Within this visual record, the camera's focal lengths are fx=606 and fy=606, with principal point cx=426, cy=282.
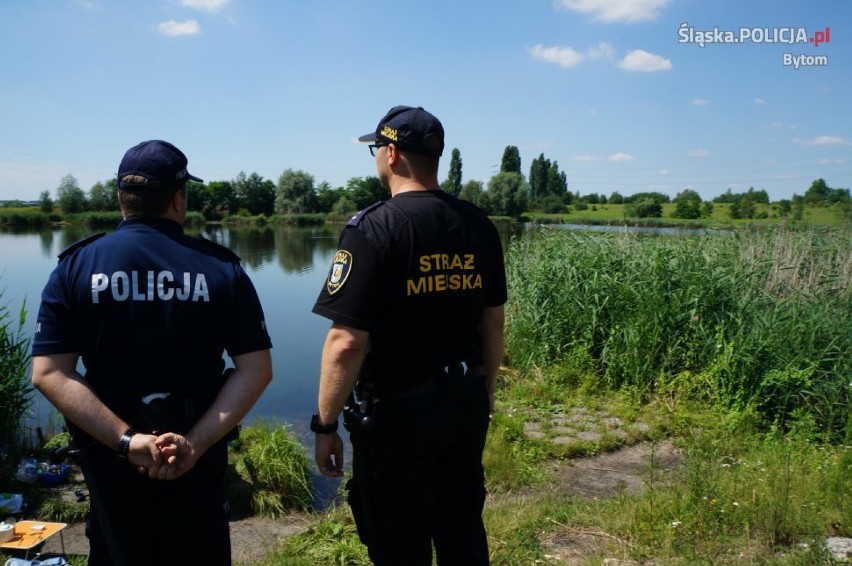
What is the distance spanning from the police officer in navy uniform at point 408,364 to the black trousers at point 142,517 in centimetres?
53

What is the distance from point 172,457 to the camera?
2.01 m

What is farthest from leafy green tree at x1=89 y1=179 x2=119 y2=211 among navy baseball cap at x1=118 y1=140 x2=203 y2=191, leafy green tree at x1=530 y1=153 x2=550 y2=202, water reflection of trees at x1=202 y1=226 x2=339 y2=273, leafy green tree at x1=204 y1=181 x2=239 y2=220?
navy baseball cap at x1=118 y1=140 x2=203 y2=191

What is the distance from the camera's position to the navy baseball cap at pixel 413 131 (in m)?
2.42

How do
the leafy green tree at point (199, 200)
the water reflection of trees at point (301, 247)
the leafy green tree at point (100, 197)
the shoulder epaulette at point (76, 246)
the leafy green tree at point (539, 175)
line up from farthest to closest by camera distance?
1. the leafy green tree at point (539, 175)
2. the leafy green tree at point (199, 200)
3. the leafy green tree at point (100, 197)
4. the water reflection of trees at point (301, 247)
5. the shoulder epaulette at point (76, 246)

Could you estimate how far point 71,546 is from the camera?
4.43 m

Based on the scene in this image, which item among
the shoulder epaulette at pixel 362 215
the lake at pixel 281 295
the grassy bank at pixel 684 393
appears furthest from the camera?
the lake at pixel 281 295

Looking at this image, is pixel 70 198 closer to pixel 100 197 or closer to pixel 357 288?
pixel 100 197

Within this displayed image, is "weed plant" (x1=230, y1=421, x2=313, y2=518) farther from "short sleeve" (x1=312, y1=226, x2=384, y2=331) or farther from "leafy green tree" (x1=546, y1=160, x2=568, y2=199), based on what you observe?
"leafy green tree" (x1=546, y1=160, x2=568, y2=199)

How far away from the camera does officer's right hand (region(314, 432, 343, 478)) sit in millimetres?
2430

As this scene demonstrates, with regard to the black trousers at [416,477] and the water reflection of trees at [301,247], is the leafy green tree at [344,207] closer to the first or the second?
the water reflection of trees at [301,247]

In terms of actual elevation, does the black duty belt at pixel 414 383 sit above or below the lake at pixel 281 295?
above

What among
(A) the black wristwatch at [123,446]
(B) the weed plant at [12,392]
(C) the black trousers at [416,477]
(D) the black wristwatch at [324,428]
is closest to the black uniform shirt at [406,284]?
(C) the black trousers at [416,477]

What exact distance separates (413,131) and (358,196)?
46188 mm

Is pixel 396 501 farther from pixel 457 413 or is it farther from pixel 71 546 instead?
pixel 71 546
